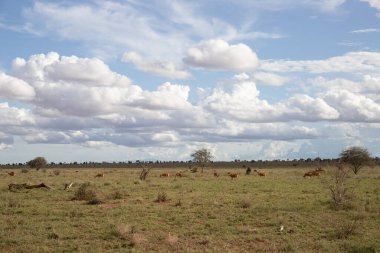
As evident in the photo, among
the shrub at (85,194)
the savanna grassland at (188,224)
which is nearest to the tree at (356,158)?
the savanna grassland at (188,224)

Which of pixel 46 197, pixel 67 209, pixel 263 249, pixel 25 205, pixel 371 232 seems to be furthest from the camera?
pixel 46 197

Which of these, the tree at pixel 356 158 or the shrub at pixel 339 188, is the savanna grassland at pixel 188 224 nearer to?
the shrub at pixel 339 188

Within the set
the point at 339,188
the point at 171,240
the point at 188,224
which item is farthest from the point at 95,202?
the point at 339,188

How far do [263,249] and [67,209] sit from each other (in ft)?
37.7

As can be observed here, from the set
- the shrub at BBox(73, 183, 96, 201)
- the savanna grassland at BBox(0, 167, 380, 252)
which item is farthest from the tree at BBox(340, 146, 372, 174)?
the shrub at BBox(73, 183, 96, 201)

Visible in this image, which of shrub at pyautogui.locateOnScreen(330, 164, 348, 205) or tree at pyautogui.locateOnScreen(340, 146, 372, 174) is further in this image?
tree at pyautogui.locateOnScreen(340, 146, 372, 174)

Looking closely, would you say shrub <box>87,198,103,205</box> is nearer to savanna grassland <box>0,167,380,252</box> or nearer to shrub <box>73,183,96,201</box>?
savanna grassland <box>0,167,380,252</box>

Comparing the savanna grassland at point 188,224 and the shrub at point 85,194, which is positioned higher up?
the shrub at point 85,194

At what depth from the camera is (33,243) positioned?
1493 cm

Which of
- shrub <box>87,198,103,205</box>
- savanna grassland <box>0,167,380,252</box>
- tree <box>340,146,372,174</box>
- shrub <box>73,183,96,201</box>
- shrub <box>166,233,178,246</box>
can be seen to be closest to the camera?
savanna grassland <box>0,167,380,252</box>

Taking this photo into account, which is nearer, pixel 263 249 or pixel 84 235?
pixel 263 249

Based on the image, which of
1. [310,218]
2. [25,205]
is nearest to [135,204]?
[25,205]

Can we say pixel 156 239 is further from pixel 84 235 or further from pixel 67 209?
pixel 67 209

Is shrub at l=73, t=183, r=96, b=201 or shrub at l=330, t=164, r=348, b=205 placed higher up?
shrub at l=330, t=164, r=348, b=205
